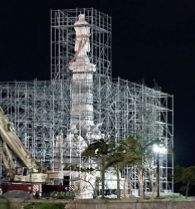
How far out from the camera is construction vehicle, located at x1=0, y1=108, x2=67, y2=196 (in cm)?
5894

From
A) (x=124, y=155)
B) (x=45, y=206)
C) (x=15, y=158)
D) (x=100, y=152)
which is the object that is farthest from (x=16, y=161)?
(x=45, y=206)

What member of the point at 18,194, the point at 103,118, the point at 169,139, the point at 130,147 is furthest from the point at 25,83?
the point at 18,194

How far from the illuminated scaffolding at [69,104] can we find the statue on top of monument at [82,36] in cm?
56

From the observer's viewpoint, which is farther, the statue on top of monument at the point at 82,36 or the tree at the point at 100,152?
the statue on top of monument at the point at 82,36

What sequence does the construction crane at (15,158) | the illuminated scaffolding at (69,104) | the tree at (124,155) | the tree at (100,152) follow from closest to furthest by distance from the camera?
the tree at (124,155) < the tree at (100,152) < the construction crane at (15,158) < the illuminated scaffolding at (69,104)

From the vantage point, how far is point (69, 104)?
236ft

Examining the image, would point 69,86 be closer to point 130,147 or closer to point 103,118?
point 103,118

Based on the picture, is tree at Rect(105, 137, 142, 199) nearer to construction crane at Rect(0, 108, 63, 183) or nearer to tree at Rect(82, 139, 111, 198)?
tree at Rect(82, 139, 111, 198)

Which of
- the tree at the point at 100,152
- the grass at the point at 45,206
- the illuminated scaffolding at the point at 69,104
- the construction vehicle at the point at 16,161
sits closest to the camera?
the grass at the point at 45,206

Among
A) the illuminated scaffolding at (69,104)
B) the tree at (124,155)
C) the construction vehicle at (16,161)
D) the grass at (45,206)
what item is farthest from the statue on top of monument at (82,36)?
the grass at (45,206)

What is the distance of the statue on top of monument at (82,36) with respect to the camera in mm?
75188

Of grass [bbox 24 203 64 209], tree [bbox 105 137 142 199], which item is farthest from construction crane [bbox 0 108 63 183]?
grass [bbox 24 203 64 209]

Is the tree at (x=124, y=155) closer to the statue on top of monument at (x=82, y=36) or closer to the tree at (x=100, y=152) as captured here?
the tree at (x=100, y=152)

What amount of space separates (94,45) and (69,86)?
584 centimetres
